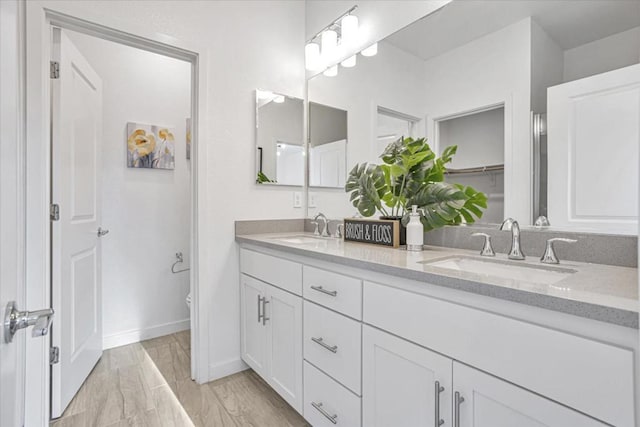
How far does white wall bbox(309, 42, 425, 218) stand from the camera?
5.64 ft

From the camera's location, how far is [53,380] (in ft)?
5.24

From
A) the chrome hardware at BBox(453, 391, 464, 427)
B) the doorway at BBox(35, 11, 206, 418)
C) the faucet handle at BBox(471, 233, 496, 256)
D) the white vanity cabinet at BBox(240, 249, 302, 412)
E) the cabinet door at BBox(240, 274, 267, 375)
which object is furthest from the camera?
the cabinet door at BBox(240, 274, 267, 375)

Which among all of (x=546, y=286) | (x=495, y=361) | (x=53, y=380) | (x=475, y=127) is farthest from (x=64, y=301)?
(x=475, y=127)

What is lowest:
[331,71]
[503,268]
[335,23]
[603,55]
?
[503,268]

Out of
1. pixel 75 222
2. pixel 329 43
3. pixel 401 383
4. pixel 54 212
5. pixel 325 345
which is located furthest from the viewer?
pixel 329 43

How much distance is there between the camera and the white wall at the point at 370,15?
1.68 meters

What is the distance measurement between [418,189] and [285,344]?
984mm

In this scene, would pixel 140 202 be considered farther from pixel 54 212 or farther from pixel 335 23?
pixel 335 23

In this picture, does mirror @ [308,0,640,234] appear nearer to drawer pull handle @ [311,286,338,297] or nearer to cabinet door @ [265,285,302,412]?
drawer pull handle @ [311,286,338,297]

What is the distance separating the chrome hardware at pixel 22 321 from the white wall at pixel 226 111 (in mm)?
1364

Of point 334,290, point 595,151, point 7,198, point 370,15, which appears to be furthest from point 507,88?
point 7,198

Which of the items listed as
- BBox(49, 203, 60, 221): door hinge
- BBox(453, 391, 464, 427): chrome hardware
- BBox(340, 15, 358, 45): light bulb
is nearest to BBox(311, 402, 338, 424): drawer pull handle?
BBox(453, 391, 464, 427): chrome hardware

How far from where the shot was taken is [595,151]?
3.61 feet

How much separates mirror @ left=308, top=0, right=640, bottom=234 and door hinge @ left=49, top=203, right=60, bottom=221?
5.64 ft
